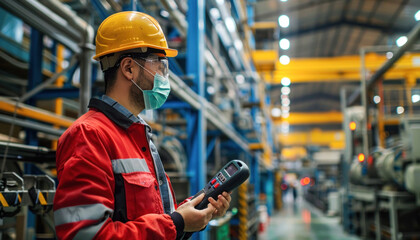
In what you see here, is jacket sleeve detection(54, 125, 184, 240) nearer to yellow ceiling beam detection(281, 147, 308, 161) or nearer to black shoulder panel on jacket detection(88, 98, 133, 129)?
black shoulder panel on jacket detection(88, 98, 133, 129)

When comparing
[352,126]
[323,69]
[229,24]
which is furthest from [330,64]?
[229,24]

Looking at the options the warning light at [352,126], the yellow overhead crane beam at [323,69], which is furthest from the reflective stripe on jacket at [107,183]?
the yellow overhead crane beam at [323,69]

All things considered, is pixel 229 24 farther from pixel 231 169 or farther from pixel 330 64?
pixel 330 64

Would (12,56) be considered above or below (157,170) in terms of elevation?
above

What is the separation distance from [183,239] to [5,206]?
3.12 feet

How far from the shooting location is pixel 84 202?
1.14 meters

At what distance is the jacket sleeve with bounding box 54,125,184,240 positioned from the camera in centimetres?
114

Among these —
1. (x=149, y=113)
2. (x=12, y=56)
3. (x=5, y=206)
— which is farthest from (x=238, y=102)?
(x=5, y=206)

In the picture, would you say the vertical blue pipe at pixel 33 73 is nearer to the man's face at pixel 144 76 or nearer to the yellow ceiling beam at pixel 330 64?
the man's face at pixel 144 76

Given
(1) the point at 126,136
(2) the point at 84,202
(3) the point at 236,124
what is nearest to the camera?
(2) the point at 84,202

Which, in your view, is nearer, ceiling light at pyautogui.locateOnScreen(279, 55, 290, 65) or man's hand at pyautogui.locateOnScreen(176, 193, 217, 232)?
man's hand at pyautogui.locateOnScreen(176, 193, 217, 232)

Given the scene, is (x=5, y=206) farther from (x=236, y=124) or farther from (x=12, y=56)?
(x=236, y=124)

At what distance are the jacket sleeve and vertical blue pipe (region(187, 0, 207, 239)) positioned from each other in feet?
9.10

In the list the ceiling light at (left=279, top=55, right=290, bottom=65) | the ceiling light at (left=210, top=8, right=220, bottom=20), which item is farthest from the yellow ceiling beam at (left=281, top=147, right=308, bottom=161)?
the ceiling light at (left=210, top=8, right=220, bottom=20)
